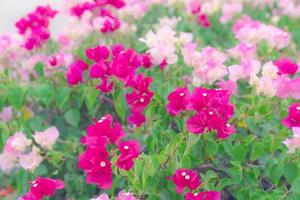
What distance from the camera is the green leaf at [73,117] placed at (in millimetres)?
2736

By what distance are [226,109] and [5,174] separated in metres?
1.29

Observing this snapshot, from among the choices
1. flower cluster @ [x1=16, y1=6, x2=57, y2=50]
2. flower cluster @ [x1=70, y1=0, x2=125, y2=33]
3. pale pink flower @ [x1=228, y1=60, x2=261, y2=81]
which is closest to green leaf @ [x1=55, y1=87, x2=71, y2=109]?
flower cluster @ [x1=16, y1=6, x2=57, y2=50]

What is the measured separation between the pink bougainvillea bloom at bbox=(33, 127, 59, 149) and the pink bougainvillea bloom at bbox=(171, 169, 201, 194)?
24.5 inches

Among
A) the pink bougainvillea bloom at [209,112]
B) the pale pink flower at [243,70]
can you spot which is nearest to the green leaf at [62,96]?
the pale pink flower at [243,70]

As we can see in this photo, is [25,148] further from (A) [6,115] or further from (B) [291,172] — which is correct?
(B) [291,172]

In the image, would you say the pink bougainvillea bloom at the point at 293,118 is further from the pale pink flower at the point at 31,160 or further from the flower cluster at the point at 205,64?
the pale pink flower at the point at 31,160

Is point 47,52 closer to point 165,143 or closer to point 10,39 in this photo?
point 10,39

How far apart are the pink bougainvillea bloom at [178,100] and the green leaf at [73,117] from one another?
594mm

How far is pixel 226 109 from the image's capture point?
206 cm

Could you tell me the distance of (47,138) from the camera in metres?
2.52

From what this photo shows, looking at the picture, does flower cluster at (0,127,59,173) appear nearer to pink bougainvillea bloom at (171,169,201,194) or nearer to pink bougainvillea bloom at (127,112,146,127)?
pink bougainvillea bloom at (127,112,146,127)

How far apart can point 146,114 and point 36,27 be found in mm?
944

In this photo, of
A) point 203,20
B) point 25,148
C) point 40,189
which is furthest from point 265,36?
point 40,189

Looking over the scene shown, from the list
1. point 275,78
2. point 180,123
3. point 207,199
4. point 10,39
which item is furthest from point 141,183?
point 10,39
